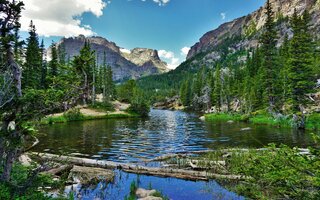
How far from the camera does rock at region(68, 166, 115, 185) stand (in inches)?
577

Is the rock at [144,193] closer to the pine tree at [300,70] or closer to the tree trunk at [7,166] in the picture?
the tree trunk at [7,166]

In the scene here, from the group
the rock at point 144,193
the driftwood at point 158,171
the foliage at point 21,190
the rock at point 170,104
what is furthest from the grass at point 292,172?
the rock at point 170,104

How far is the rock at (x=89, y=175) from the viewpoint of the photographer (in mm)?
14649

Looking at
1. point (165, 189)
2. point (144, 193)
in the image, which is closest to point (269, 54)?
point (165, 189)

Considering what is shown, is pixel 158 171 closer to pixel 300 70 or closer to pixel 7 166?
pixel 7 166

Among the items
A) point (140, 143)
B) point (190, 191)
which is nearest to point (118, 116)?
point (140, 143)

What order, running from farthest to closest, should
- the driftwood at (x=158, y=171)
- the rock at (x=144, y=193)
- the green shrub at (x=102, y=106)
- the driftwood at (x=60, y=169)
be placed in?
1. the green shrub at (x=102, y=106)
2. the driftwood at (x=158, y=171)
3. the driftwood at (x=60, y=169)
4. the rock at (x=144, y=193)

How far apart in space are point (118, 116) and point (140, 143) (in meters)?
41.8

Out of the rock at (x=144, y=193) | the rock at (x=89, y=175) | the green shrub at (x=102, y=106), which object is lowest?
the rock at (x=144, y=193)

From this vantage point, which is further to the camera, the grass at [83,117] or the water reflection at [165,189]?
the grass at [83,117]

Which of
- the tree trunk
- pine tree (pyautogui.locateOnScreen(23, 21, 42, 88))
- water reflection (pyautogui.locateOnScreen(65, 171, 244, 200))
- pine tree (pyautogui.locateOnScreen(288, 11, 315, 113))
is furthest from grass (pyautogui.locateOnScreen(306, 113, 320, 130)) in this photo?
pine tree (pyautogui.locateOnScreen(23, 21, 42, 88))

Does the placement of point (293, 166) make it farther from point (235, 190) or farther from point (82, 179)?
point (82, 179)

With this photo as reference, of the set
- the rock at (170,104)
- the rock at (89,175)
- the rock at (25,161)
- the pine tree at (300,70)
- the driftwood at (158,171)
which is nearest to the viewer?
the rock at (89,175)

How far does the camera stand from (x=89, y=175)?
15.3 metres
